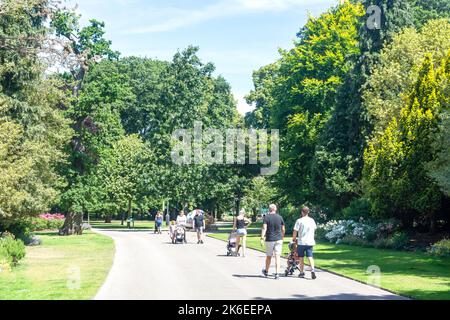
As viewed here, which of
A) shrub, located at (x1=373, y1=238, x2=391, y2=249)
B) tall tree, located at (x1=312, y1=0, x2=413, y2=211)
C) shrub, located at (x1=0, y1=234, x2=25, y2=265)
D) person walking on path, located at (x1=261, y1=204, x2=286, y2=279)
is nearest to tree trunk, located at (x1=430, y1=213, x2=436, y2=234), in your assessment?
shrub, located at (x1=373, y1=238, x2=391, y2=249)

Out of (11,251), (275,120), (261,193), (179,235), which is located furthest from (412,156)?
(261,193)

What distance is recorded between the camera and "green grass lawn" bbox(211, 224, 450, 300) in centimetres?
1540

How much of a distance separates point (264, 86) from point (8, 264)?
Answer: 55.5 m

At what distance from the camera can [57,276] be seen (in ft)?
60.1

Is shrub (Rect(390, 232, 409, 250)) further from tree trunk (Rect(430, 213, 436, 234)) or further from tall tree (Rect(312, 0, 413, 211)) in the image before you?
tall tree (Rect(312, 0, 413, 211))

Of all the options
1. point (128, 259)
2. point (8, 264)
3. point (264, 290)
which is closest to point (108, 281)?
point (264, 290)

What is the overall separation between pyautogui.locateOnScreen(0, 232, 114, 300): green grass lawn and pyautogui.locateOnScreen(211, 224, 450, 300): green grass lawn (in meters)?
7.53

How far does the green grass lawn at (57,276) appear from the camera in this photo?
46.2 ft

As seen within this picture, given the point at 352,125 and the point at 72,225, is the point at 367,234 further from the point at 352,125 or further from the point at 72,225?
the point at 72,225

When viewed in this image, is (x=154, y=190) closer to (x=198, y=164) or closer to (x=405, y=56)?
(x=198, y=164)

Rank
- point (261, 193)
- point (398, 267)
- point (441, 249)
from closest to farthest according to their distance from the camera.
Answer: point (398, 267)
point (441, 249)
point (261, 193)

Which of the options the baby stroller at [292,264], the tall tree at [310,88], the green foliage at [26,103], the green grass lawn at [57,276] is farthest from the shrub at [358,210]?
the baby stroller at [292,264]

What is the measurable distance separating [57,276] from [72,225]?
31.1 meters

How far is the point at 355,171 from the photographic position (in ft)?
139
